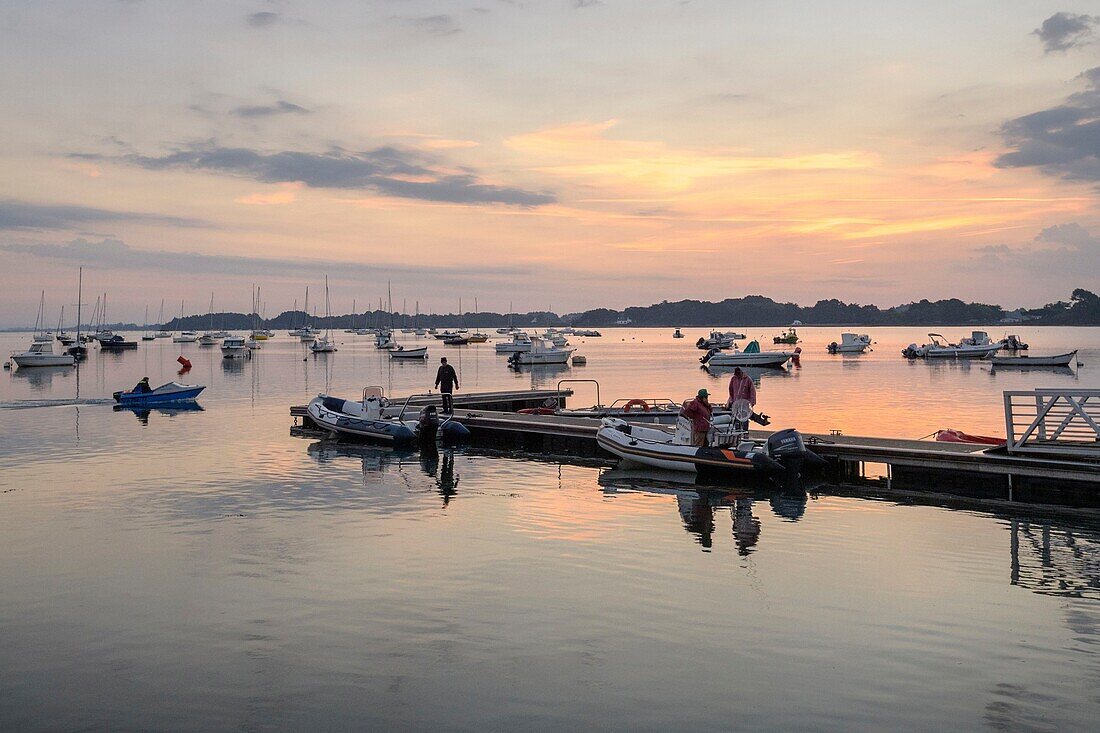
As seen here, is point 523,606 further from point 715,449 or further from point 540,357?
point 540,357

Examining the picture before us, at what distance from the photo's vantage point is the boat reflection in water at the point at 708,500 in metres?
17.0

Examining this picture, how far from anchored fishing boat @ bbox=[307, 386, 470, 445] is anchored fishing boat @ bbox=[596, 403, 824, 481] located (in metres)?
6.36

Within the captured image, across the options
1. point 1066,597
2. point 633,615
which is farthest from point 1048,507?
point 633,615

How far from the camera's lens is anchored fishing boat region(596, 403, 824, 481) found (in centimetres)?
2155

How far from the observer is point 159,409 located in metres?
44.3

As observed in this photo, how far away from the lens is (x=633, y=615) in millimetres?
11641

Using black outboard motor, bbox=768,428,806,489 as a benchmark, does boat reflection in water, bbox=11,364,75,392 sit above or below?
above

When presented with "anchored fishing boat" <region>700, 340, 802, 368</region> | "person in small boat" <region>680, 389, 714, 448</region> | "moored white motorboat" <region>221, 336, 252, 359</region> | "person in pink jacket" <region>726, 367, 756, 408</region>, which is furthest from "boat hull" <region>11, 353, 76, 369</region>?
"person in pink jacket" <region>726, 367, 756, 408</region>

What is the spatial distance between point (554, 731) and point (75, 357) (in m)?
98.8

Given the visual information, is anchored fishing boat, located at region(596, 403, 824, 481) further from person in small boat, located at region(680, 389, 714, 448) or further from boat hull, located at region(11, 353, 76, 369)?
boat hull, located at region(11, 353, 76, 369)

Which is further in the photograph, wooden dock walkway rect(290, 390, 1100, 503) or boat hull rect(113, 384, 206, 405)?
boat hull rect(113, 384, 206, 405)

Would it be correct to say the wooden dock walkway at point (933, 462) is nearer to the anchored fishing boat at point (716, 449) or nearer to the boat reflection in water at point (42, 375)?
the anchored fishing boat at point (716, 449)

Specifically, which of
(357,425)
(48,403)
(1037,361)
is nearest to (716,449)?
(357,425)

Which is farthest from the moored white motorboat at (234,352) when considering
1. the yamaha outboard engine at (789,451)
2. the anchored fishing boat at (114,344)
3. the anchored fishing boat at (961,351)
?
the yamaha outboard engine at (789,451)
